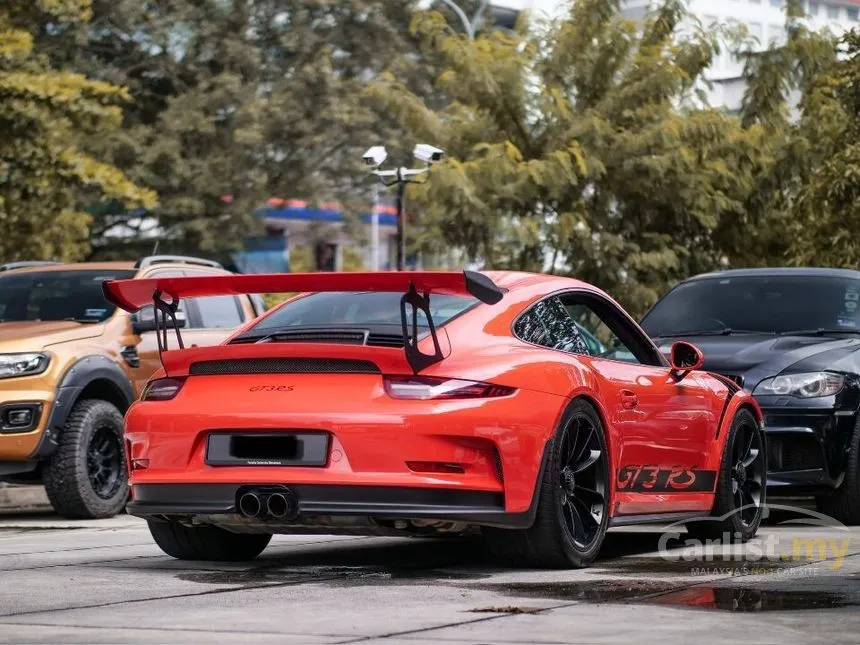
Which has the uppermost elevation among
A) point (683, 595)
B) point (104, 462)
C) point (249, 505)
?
point (249, 505)

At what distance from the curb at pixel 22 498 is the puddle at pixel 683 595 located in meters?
7.71

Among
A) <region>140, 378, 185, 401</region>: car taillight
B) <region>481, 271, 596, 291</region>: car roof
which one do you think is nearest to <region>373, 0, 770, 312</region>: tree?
<region>481, 271, 596, 291</region>: car roof

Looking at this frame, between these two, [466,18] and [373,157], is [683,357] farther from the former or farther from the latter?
[466,18]

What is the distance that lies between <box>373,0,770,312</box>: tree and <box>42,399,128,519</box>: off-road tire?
14380 millimetres

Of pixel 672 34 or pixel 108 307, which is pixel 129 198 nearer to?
pixel 672 34

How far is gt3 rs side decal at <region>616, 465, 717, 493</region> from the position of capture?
844 centimetres

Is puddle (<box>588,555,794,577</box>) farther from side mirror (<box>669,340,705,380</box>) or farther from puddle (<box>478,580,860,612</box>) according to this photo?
side mirror (<box>669,340,705,380</box>)

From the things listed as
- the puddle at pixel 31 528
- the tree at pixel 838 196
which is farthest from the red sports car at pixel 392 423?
the tree at pixel 838 196

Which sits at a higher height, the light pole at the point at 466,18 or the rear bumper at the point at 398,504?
the light pole at the point at 466,18

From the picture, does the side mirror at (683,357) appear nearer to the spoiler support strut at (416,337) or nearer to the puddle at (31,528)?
the spoiler support strut at (416,337)

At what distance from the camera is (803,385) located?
1084 cm

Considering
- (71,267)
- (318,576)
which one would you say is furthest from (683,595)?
(71,267)

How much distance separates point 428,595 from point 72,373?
6.01 meters

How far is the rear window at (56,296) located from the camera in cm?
1309
